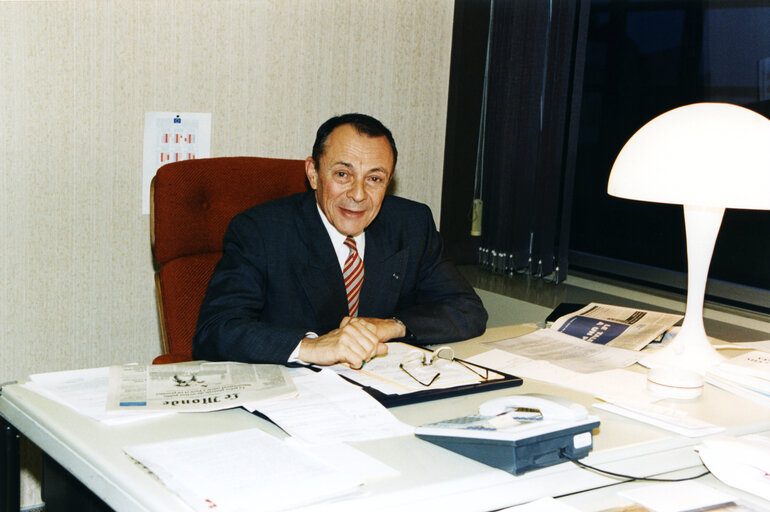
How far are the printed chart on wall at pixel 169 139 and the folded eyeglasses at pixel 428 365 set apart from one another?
1242mm

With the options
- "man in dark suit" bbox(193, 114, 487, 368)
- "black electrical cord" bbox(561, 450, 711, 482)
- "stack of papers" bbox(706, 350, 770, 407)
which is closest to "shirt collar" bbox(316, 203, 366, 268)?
"man in dark suit" bbox(193, 114, 487, 368)

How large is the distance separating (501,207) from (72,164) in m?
1.56

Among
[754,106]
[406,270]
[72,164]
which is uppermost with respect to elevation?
[754,106]

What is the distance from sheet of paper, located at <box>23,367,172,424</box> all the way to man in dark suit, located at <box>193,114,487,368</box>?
1.08ft

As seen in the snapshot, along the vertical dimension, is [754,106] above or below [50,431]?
above

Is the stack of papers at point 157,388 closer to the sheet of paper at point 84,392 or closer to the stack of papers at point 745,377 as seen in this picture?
the sheet of paper at point 84,392

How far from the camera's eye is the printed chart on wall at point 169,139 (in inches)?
95.7

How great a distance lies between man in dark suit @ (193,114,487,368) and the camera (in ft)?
5.93

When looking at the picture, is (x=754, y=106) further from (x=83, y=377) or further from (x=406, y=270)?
(x=83, y=377)

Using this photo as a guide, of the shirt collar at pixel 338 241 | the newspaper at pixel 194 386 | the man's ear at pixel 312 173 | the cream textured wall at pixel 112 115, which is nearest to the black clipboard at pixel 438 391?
the newspaper at pixel 194 386

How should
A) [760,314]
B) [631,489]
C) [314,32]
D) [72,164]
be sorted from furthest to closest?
1. [314,32]
2. [760,314]
3. [72,164]
4. [631,489]

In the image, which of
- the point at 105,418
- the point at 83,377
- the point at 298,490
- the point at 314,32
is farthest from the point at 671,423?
the point at 314,32

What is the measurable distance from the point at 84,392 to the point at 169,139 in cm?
134

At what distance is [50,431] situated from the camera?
1140 millimetres
